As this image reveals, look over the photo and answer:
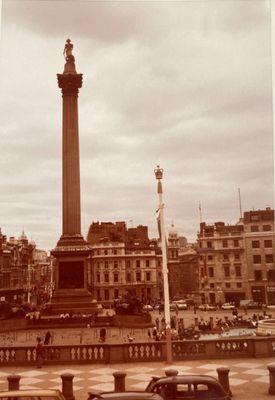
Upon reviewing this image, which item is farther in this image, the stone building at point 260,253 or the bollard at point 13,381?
the stone building at point 260,253

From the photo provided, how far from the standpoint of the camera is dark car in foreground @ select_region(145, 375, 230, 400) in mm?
10797

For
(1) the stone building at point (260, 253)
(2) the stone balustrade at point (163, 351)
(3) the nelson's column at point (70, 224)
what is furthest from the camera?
(1) the stone building at point (260, 253)

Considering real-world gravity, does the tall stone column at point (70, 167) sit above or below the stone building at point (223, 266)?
above

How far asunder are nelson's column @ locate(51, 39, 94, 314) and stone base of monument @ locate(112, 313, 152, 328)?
445 centimetres

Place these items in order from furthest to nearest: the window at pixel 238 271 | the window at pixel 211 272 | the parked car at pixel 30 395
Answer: the window at pixel 211 272 < the window at pixel 238 271 < the parked car at pixel 30 395

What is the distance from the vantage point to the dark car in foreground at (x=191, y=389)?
1080cm

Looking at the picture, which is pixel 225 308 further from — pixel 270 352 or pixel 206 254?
pixel 270 352

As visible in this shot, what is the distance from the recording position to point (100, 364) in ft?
65.6

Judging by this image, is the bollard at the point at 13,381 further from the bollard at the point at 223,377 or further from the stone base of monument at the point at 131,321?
the stone base of monument at the point at 131,321

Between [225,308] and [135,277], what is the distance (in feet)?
96.5

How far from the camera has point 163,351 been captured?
66.2 ft

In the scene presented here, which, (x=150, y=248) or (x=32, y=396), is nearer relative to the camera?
(x=32, y=396)

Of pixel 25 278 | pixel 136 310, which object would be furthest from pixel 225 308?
pixel 25 278

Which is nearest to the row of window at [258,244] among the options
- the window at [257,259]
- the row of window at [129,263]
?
the window at [257,259]
